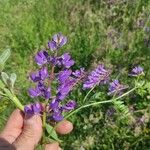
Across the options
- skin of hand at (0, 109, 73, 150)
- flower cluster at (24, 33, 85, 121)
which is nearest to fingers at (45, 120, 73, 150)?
skin of hand at (0, 109, 73, 150)

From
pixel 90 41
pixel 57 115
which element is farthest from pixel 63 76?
pixel 90 41

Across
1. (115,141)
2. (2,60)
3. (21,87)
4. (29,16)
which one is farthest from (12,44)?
(2,60)

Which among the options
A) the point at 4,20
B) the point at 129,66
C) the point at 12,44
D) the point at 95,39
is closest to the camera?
the point at 129,66

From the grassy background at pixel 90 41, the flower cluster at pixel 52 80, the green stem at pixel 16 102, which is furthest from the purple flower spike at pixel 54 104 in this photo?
the grassy background at pixel 90 41

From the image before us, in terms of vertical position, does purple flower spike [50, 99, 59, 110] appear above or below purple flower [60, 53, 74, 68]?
below

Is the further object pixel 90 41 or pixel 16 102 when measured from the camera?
pixel 90 41

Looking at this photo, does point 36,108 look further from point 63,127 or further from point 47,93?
point 63,127

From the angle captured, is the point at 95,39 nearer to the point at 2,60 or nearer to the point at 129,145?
the point at 129,145

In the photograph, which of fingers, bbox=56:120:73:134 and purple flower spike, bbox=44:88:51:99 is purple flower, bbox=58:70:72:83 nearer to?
purple flower spike, bbox=44:88:51:99
